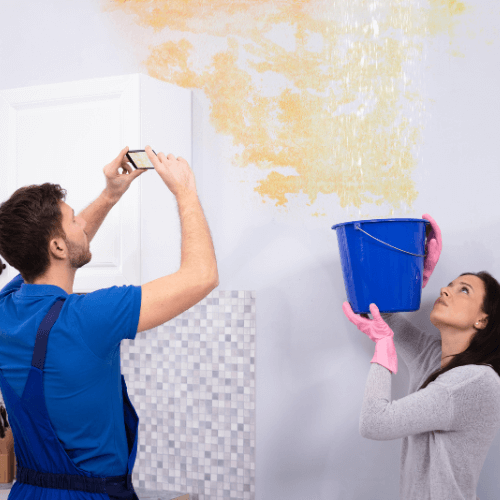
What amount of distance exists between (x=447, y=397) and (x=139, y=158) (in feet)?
3.52

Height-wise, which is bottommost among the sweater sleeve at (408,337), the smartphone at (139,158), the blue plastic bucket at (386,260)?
the sweater sleeve at (408,337)

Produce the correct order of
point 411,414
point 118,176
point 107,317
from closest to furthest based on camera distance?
1. point 107,317
2. point 411,414
3. point 118,176

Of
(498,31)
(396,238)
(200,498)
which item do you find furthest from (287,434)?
(498,31)

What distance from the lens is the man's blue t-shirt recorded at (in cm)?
133

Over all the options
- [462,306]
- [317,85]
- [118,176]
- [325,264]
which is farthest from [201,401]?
[317,85]

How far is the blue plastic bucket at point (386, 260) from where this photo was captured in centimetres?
166

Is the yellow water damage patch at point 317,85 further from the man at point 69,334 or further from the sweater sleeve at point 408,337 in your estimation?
the man at point 69,334

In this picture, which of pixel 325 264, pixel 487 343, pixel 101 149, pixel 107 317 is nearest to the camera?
pixel 107 317

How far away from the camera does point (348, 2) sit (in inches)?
81.6

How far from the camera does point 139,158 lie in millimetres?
1711

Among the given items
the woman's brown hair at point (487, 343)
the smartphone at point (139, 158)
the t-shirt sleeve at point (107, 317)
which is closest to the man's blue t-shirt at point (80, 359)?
the t-shirt sleeve at point (107, 317)

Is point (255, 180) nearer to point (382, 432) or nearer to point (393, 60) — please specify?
point (393, 60)

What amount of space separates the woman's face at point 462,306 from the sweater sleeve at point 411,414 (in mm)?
201

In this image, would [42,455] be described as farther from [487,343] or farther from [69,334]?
[487,343]
